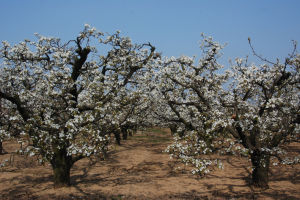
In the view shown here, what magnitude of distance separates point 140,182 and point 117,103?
6241 mm

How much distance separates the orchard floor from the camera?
1541 centimetres

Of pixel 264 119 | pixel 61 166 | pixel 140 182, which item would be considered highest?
pixel 264 119

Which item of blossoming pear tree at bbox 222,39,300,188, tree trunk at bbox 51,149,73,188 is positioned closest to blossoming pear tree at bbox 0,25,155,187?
tree trunk at bbox 51,149,73,188

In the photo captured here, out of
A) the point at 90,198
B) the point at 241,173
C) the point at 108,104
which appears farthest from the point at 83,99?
the point at 241,173

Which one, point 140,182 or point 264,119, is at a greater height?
point 264,119

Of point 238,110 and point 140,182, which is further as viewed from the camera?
point 140,182

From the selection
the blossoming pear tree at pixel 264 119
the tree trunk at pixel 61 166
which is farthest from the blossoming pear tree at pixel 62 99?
the blossoming pear tree at pixel 264 119

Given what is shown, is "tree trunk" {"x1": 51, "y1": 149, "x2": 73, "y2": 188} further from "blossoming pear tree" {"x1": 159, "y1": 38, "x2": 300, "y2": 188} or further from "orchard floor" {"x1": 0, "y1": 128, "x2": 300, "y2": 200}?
"blossoming pear tree" {"x1": 159, "y1": 38, "x2": 300, "y2": 188}

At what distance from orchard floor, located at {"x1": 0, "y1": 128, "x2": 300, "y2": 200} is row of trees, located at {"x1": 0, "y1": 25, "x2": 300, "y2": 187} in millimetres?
1304

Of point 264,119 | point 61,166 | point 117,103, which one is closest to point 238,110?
point 264,119

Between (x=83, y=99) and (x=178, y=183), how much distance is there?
848 cm

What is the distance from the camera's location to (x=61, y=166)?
16.1m

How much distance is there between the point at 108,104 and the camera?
1589 centimetres

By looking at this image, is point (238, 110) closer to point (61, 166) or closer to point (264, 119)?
point (264, 119)
